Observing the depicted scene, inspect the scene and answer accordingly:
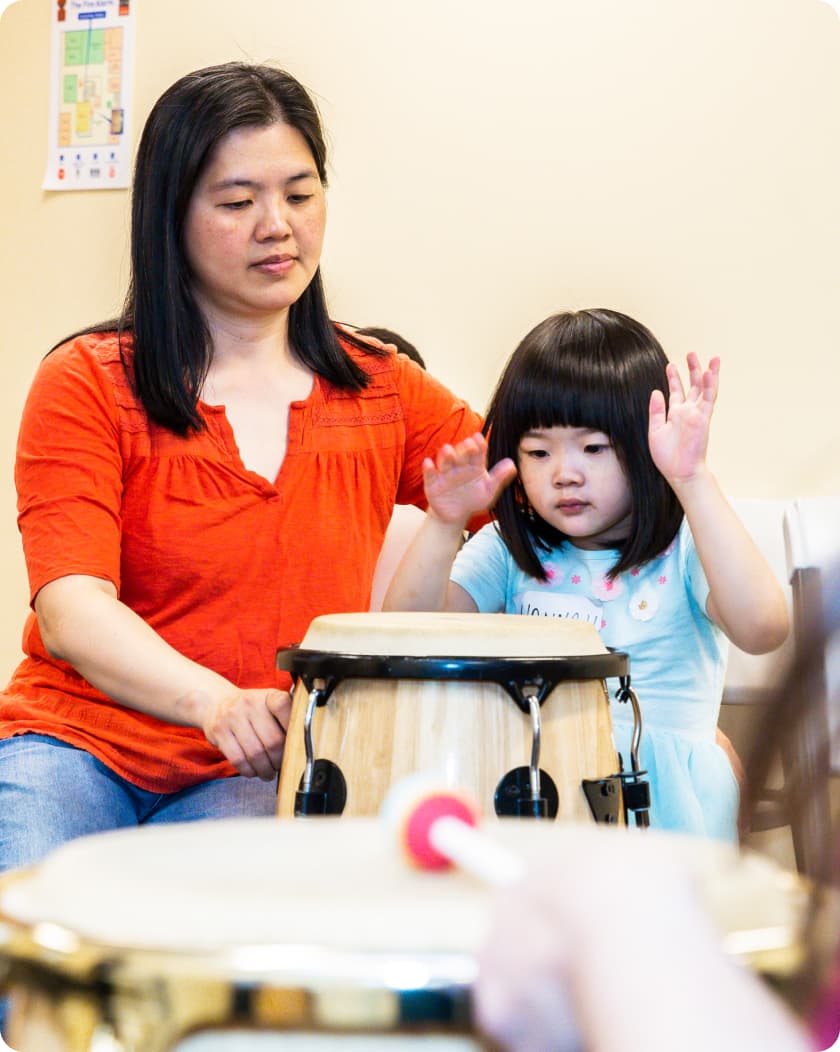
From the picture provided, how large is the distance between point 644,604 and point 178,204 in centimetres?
76

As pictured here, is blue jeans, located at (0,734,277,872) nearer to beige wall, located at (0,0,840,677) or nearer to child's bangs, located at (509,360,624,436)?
child's bangs, located at (509,360,624,436)

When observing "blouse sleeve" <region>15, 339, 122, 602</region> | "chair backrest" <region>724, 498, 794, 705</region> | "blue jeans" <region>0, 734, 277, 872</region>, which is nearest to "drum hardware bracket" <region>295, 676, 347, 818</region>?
"blue jeans" <region>0, 734, 277, 872</region>

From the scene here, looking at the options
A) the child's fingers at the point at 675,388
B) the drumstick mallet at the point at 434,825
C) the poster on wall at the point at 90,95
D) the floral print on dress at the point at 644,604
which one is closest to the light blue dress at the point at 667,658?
the floral print on dress at the point at 644,604

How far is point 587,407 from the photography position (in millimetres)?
1544

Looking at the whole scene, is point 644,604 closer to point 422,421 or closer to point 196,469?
point 422,421

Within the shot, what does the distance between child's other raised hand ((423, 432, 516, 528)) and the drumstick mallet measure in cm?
84

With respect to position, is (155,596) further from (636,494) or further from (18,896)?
(18,896)

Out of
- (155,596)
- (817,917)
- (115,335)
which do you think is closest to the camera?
(817,917)

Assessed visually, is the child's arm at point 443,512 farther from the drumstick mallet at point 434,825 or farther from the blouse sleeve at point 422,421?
the drumstick mallet at point 434,825

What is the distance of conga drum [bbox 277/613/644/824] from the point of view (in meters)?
1.04

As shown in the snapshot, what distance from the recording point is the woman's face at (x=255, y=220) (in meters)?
1.49

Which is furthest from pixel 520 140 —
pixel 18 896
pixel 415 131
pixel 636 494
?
pixel 18 896

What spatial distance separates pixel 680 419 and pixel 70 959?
3.30 feet

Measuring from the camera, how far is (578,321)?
5.33 ft
